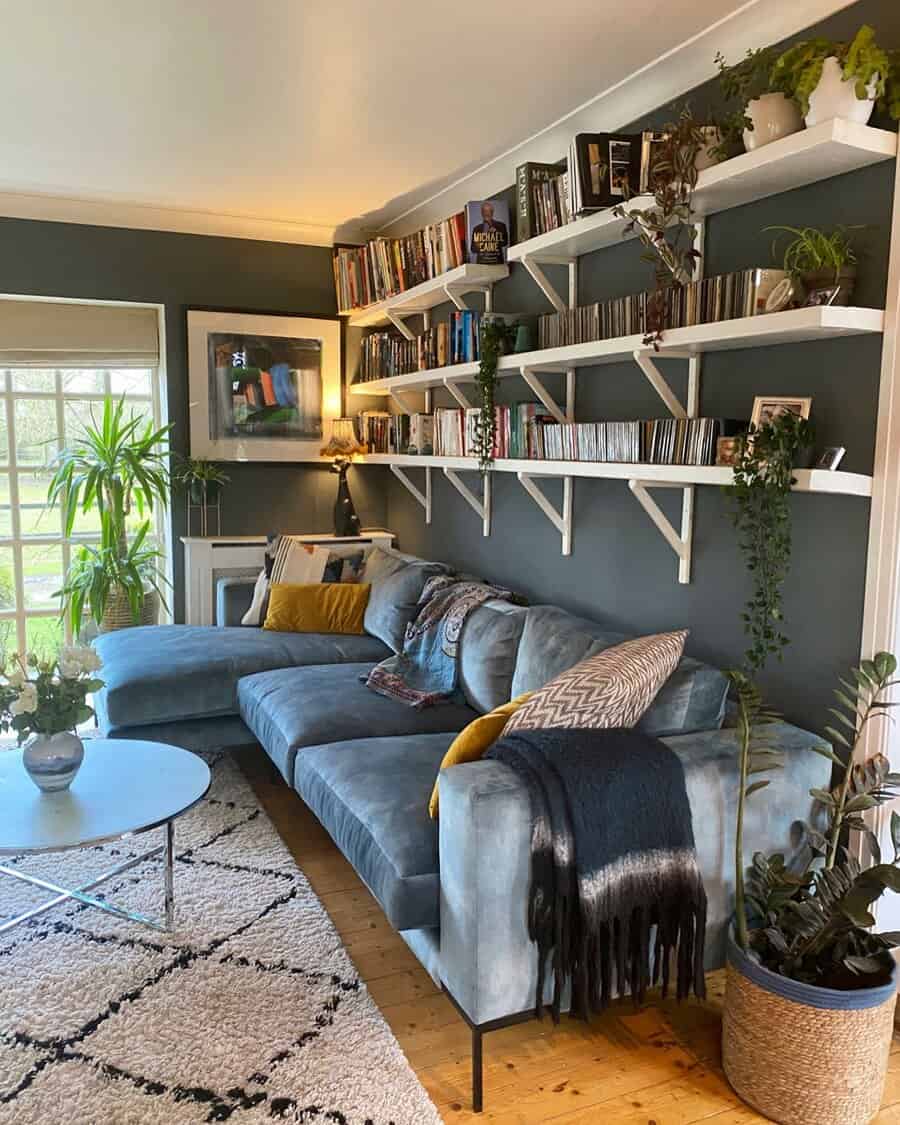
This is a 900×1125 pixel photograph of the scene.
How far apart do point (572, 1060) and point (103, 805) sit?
135cm

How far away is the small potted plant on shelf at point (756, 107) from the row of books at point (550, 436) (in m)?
0.69

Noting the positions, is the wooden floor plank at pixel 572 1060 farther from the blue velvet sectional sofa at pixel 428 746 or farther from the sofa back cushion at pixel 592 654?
the sofa back cushion at pixel 592 654

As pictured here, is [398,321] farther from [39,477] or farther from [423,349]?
[39,477]

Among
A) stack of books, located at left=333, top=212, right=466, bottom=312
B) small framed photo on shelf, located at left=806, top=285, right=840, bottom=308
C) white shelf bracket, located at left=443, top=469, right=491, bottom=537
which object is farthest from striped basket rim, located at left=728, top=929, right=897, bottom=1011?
stack of books, located at left=333, top=212, right=466, bottom=312

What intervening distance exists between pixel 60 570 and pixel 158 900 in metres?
2.73

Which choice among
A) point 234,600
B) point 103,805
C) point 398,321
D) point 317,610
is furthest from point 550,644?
point 398,321

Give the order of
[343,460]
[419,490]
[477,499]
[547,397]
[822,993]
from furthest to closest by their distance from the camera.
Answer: [343,460] → [419,490] → [477,499] → [547,397] → [822,993]

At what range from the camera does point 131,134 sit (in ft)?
11.3

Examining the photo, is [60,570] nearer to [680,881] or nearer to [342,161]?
[342,161]

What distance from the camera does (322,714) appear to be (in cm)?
306

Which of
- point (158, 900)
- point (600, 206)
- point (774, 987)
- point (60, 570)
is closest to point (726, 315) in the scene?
point (600, 206)

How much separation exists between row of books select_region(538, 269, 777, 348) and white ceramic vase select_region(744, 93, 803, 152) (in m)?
0.31

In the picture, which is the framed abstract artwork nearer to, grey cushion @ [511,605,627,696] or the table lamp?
the table lamp

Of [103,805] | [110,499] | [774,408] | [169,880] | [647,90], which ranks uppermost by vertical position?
[647,90]
